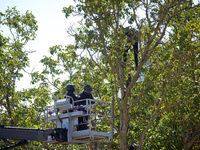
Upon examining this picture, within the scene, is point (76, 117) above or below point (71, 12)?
below

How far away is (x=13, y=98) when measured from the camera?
2173 centimetres

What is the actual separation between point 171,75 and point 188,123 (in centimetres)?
363

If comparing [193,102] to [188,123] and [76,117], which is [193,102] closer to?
[188,123]

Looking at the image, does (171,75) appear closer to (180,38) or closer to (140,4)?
(180,38)

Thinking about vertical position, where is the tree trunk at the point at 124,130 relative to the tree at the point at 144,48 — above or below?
below

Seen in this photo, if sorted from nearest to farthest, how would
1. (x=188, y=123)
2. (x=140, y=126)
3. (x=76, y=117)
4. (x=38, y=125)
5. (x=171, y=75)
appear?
(x=76, y=117) → (x=171, y=75) → (x=188, y=123) → (x=140, y=126) → (x=38, y=125)

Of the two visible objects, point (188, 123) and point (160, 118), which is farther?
point (160, 118)

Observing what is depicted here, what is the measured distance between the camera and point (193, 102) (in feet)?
51.0

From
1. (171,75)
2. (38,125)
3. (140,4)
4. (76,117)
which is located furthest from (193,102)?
(38,125)

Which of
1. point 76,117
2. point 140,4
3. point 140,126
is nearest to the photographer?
point 76,117

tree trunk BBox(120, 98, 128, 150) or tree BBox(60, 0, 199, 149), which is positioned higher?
tree BBox(60, 0, 199, 149)

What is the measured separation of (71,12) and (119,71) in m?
3.37

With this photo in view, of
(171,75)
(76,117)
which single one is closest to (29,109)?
(171,75)

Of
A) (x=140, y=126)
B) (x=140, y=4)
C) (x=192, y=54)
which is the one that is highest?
(x=140, y=4)
